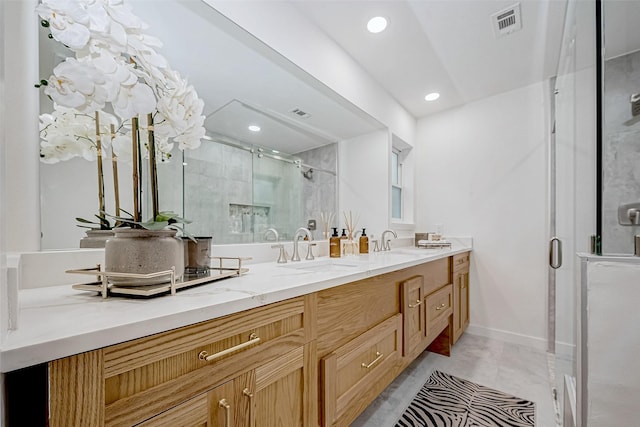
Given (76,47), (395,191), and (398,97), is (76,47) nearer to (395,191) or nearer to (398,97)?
(398,97)

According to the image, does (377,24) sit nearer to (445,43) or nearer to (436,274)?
(445,43)

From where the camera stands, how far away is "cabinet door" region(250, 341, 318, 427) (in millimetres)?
732

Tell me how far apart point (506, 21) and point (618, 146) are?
→ 1366mm

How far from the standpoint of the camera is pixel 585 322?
86cm

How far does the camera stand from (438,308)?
197cm

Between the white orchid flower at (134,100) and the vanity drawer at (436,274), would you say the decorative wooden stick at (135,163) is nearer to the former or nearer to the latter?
the white orchid flower at (134,100)

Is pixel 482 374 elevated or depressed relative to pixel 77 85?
depressed

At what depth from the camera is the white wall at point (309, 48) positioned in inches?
54.2

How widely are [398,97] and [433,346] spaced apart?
2.32 meters

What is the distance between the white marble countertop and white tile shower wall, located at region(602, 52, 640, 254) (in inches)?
37.4

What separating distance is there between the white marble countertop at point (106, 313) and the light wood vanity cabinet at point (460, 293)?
1.85 meters

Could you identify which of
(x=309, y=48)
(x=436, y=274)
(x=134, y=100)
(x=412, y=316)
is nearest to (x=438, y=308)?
(x=436, y=274)

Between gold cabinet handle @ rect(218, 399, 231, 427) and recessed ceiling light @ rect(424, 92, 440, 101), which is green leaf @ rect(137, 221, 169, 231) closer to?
gold cabinet handle @ rect(218, 399, 231, 427)

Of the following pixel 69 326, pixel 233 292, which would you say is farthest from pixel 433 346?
pixel 69 326
